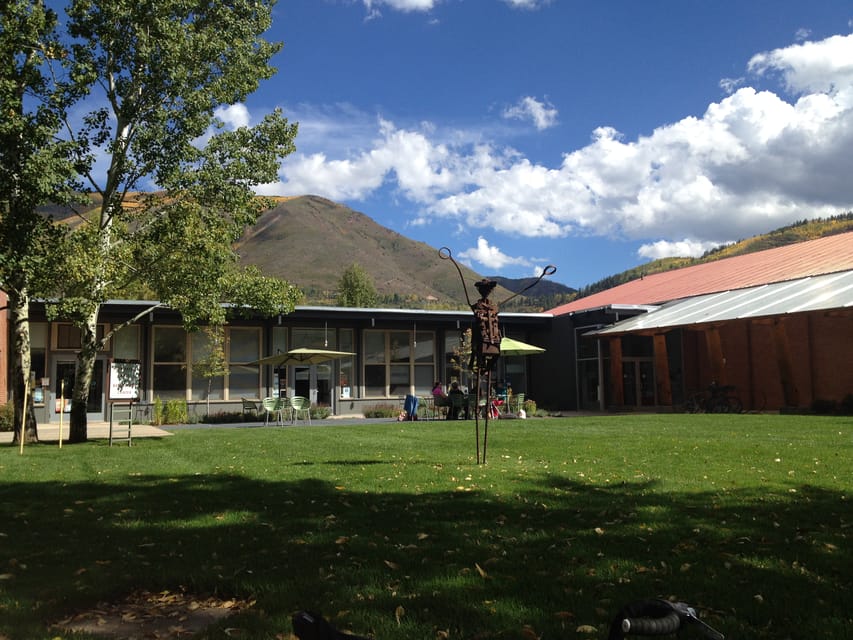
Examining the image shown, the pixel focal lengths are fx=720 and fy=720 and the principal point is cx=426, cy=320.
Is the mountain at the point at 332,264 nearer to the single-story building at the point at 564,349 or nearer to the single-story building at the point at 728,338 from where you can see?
the single-story building at the point at 564,349

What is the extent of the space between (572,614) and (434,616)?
0.65 metres

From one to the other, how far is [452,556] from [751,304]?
19.4 m

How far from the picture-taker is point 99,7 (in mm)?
13742

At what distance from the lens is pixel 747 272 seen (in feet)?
88.8

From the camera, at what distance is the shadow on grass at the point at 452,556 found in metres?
3.42

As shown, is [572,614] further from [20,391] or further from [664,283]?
[664,283]

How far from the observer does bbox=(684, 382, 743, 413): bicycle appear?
2216cm

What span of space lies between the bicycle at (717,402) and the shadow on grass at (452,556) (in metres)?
16.7

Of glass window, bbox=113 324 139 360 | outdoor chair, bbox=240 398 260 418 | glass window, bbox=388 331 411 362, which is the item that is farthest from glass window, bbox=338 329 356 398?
glass window, bbox=113 324 139 360

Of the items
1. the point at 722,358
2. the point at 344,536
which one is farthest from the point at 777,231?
the point at 344,536

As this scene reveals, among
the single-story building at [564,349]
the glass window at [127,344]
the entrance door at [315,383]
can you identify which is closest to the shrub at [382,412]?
the single-story building at [564,349]

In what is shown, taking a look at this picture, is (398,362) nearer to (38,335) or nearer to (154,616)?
(38,335)

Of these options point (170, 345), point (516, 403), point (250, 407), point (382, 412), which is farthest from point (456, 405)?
point (170, 345)

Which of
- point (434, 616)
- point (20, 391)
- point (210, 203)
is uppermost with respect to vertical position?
point (210, 203)
